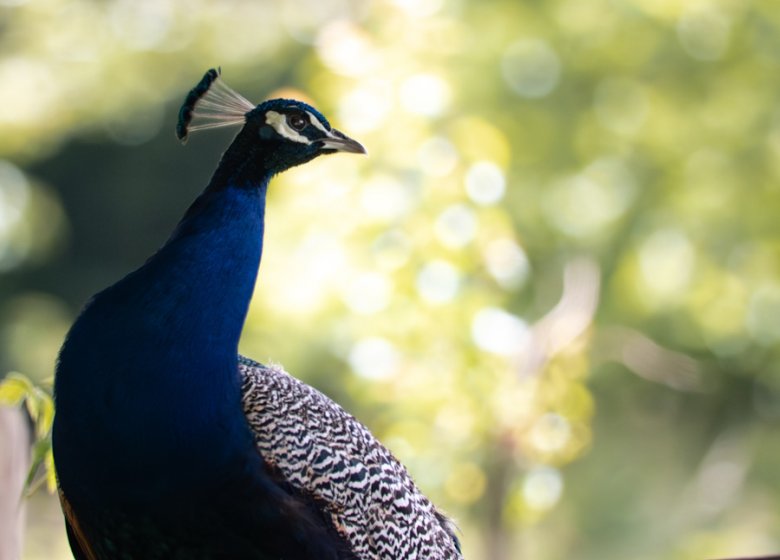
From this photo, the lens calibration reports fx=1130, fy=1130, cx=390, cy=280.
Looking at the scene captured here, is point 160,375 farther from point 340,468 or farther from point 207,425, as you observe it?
point 340,468

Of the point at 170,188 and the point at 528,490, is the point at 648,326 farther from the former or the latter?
the point at 170,188

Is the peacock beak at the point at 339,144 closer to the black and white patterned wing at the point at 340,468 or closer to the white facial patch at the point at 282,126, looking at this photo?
the white facial patch at the point at 282,126

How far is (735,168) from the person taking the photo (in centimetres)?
399

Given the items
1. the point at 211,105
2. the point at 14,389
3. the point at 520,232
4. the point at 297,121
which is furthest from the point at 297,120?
the point at 520,232

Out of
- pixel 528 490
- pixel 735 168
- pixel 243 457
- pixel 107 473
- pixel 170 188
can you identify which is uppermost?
pixel 170 188

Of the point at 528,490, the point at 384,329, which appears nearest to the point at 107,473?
the point at 384,329

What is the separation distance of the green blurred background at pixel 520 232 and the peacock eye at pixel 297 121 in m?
1.20

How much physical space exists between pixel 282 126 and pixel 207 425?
499 millimetres

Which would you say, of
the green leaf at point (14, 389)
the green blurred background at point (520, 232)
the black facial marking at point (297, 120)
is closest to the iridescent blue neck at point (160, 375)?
the green leaf at point (14, 389)

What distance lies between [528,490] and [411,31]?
1416mm

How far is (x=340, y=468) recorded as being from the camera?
1.78 m

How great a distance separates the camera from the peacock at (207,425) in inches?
63.4

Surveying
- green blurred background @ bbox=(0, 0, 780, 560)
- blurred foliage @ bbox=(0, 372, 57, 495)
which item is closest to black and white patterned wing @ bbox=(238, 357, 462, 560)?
blurred foliage @ bbox=(0, 372, 57, 495)

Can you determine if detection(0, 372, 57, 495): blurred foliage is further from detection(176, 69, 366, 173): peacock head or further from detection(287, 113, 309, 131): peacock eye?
detection(287, 113, 309, 131): peacock eye
